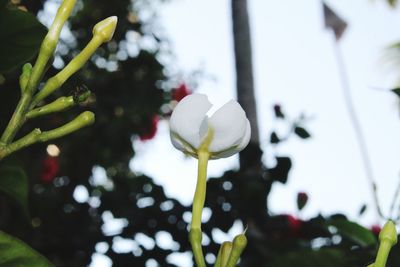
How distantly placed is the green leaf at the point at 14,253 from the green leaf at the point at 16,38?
270 millimetres

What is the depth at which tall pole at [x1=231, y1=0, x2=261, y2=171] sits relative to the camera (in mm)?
2382

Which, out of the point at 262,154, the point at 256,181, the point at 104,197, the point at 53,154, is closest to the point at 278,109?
the point at 262,154

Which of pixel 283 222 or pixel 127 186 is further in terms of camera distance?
pixel 127 186

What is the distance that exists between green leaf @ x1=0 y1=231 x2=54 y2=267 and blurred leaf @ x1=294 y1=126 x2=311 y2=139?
1553 mm

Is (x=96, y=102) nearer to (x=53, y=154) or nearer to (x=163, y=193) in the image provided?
(x=53, y=154)

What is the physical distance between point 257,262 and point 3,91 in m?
0.87

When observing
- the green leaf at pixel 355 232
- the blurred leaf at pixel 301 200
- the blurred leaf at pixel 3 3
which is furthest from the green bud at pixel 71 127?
the blurred leaf at pixel 301 200

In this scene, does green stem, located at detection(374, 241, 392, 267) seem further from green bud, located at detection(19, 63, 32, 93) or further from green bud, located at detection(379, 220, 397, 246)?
green bud, located at detection(19, 63, 32, 93)

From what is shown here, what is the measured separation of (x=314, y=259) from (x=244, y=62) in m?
1.67

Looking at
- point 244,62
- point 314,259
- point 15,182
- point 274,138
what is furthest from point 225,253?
point 244,62

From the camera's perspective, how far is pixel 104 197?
79.6 inches

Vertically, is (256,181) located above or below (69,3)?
below

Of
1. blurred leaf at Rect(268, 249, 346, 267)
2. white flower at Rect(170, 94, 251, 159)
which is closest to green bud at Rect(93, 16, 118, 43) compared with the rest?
white flower at Rect(170, 94, 251, 159)

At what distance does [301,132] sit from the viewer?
6.48 feet
